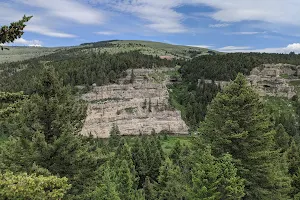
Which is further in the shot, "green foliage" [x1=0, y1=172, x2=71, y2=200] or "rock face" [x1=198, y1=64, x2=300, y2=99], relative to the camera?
"rock face" [x1=198, y1=64, x2=300, y2=99]

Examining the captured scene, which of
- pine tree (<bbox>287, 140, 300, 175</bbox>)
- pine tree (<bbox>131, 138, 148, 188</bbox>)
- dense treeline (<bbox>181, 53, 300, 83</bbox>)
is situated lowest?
pine tree (<bbox>131, 138, 148, 188</bbox>)

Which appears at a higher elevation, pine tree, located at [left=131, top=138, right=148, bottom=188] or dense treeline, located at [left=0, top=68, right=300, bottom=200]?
dense treeline, located at [left=0, top=68, right=300, bottom=200]

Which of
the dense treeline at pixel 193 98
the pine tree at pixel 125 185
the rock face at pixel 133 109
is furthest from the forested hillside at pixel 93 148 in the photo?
the dense treeline at pixel 193 98

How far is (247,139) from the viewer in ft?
70.8

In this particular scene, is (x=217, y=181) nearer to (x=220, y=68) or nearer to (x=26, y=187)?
(x=26, y=187)

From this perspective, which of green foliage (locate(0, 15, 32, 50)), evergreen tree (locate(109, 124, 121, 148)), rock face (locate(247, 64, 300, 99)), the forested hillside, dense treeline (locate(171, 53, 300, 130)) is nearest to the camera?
green foliage (locate(0, 15, 32, 50))

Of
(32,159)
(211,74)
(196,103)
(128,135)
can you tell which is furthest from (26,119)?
(211,74)

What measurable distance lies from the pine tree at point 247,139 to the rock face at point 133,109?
66475 mm

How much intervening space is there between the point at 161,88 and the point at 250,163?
82.5 metres

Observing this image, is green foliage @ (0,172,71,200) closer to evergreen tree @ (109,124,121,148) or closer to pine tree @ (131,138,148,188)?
pine tree @ (131,138,148,188)

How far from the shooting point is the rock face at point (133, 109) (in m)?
89.1

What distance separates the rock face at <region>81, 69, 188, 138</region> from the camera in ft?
292

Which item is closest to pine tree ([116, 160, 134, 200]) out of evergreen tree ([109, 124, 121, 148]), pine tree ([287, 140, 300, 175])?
pine tree ([287, 140, 300, 175])

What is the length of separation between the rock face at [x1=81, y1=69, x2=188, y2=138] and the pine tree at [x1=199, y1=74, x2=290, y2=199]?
6647 cm
